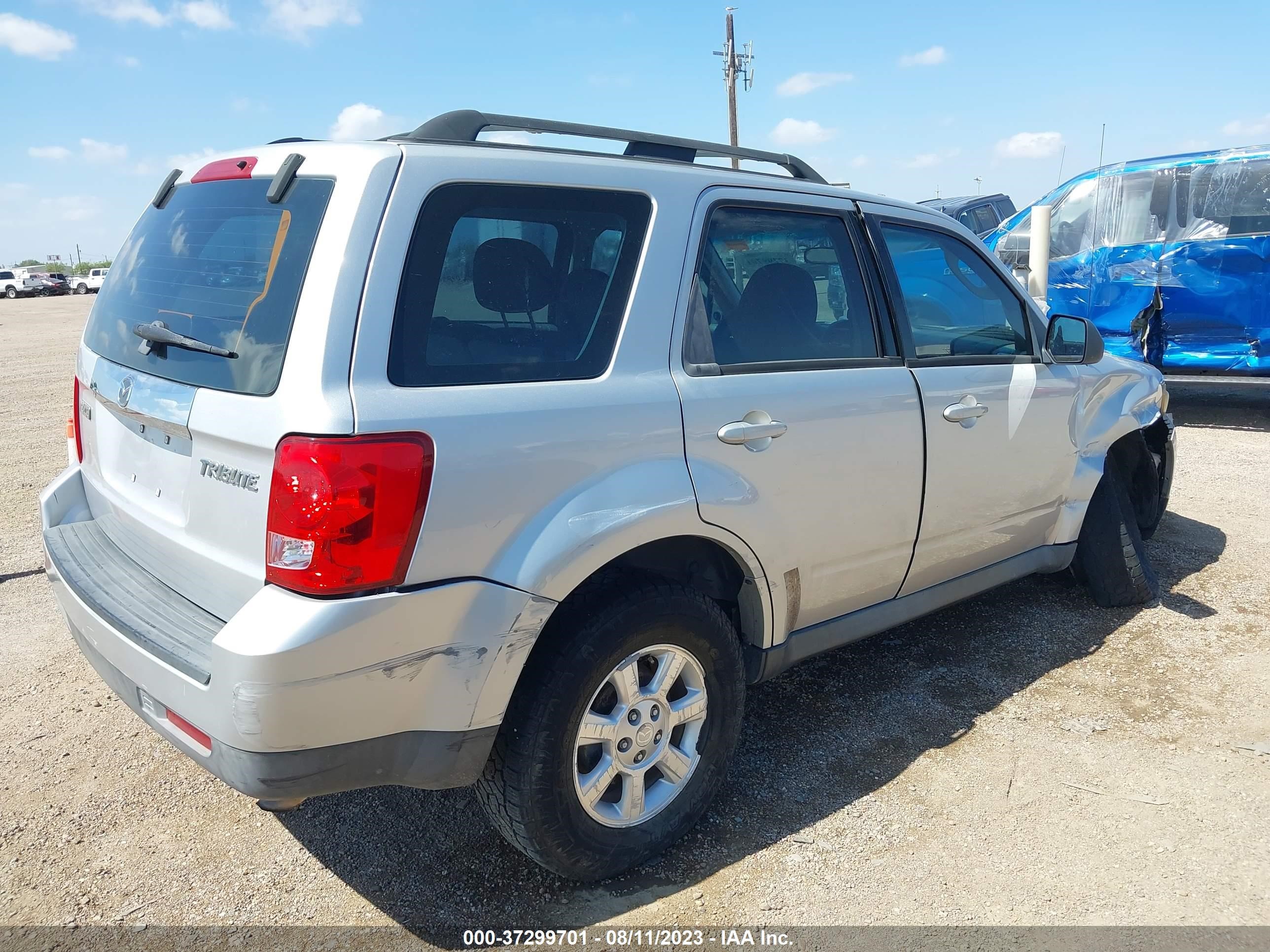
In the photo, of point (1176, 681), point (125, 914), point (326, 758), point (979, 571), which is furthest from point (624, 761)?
point (1176, 681)

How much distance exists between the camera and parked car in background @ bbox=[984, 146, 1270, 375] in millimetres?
8383

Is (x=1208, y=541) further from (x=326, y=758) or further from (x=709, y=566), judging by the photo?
→ (x=326, y=758)

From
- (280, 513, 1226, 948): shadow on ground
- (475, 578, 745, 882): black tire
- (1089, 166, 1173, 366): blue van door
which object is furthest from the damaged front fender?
(1089, 166, 1173, 366): blue van door

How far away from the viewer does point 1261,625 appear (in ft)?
14.0

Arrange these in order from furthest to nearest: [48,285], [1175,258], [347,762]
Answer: [48,285]
[1175,258]
[347,762]

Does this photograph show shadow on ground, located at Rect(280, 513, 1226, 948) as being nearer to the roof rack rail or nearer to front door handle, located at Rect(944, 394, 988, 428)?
front door handle, located at Rect(944, 394, 988, 428)

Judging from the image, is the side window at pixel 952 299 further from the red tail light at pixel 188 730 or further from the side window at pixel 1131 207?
the side window at pixel 1131 207

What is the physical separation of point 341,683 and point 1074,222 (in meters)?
9.38

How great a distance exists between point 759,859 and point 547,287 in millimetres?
1705

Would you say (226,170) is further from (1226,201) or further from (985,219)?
(985,219)

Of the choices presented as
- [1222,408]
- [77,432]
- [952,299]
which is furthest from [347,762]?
[1222,408]

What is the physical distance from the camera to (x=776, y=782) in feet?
10.2

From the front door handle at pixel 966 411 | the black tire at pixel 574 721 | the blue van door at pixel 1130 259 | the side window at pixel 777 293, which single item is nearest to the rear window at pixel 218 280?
the black tire at pixel 574 721

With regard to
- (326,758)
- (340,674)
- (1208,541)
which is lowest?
(1208,541)
